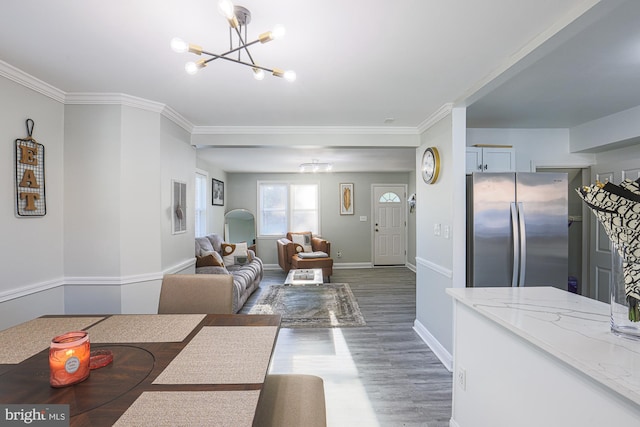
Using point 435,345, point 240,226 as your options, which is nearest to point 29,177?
point 435,345

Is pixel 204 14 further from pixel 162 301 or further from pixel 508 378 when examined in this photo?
pixel 508 378

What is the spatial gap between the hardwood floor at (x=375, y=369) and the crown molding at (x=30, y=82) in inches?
114

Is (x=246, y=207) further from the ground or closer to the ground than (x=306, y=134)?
closer to the ground

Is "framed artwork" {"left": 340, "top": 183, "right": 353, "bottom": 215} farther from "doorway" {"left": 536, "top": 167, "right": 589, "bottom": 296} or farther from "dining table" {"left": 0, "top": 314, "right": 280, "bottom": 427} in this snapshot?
"dining table" {"left": 0, "top": 314, "right": 280, "bottom": 427}

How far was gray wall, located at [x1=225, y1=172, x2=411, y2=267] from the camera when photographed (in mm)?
7184

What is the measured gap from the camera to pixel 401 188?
7.45 meters

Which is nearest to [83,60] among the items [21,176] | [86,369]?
[21,176]

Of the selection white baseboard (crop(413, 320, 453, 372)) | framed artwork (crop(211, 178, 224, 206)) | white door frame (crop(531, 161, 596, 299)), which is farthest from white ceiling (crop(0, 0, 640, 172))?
framed artwork (crop(211, 178, 224, 206))

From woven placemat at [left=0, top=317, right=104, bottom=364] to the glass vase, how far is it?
221 cm

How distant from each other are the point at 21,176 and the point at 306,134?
7.87 ft

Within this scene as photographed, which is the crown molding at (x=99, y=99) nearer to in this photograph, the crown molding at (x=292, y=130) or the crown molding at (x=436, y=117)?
the crown molding at (x=292, y=130)

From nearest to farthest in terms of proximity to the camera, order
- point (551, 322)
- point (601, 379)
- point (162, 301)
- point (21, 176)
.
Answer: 1. point (601, 379)
2. point (551, 322)
3. point (162, 301)
4. point (21, 176)

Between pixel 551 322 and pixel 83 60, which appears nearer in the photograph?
pixel 551 322

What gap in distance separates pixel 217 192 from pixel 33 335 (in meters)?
5.10
